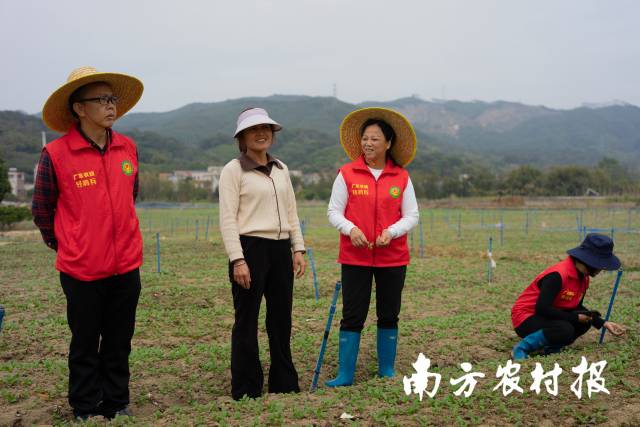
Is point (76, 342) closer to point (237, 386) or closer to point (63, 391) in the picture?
point (63, 391)

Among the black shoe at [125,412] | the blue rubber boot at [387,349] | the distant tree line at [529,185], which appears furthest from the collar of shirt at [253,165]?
the distant tree line at [529,185]

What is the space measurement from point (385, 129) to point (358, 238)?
93 centimetres

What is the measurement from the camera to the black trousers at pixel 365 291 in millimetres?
4180

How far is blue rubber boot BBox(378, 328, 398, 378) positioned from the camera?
432 cm

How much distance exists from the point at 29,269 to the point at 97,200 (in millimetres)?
10078

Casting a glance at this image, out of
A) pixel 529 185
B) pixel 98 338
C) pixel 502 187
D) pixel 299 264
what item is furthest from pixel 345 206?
pixel 502 187

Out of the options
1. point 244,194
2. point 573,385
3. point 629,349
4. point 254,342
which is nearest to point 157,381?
point 254,342

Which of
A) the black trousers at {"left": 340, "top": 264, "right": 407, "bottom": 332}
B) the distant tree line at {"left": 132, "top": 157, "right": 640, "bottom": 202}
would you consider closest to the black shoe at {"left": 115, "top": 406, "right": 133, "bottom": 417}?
the black trousers at {"left": 340, "top": 264, "right": 407, "bottom": 332}

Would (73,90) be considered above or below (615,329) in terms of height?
above

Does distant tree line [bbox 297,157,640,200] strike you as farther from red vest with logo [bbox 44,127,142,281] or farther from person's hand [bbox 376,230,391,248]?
red vest with logo [bbox 44,127,142,281]

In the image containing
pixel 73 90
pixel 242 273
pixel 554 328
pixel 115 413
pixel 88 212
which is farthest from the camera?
pixel 554 328

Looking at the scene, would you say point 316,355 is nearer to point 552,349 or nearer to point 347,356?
point 347,356

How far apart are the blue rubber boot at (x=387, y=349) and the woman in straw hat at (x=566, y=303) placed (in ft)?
4.20

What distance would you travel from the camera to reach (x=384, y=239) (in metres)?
3.98
